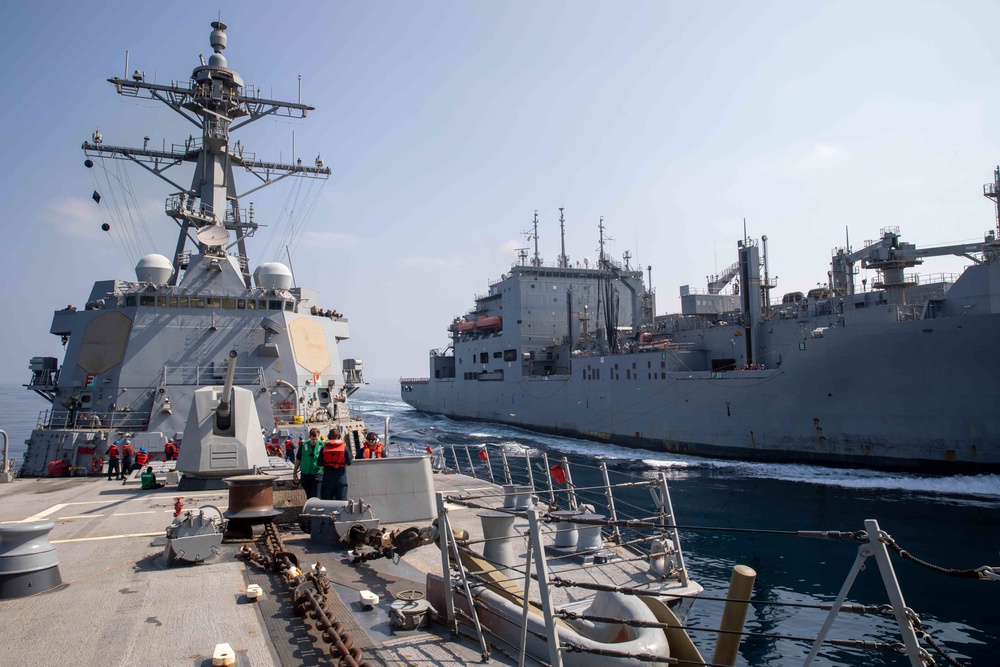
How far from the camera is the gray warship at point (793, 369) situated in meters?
20.8

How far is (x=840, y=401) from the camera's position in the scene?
23.2 m

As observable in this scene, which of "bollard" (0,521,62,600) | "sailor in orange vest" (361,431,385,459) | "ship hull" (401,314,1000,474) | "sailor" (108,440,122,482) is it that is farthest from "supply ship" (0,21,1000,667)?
"ship hull" (401,314,1000,474)

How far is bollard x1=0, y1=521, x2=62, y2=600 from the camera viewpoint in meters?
5.34

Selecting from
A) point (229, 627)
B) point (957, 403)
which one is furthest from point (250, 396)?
point (957, 403)

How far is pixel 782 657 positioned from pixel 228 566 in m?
7.69

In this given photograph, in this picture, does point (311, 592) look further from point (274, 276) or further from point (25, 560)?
point (274, 276)

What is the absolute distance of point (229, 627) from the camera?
15.7ft

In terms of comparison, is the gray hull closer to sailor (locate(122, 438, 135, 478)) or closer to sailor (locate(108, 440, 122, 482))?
sailor (locate(122, 438, 135, 478))

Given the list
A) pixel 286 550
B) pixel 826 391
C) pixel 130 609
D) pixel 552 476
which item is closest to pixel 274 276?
pixel 552 476

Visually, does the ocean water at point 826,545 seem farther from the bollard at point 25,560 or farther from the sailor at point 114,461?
the sailor at point 114,461

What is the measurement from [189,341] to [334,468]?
11657 millimetres

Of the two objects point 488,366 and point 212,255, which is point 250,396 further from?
point 488,366

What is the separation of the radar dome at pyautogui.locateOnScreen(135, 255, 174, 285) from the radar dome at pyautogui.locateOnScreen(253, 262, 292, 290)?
2.73 metres

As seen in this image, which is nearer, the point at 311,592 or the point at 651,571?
the point at 311,592
